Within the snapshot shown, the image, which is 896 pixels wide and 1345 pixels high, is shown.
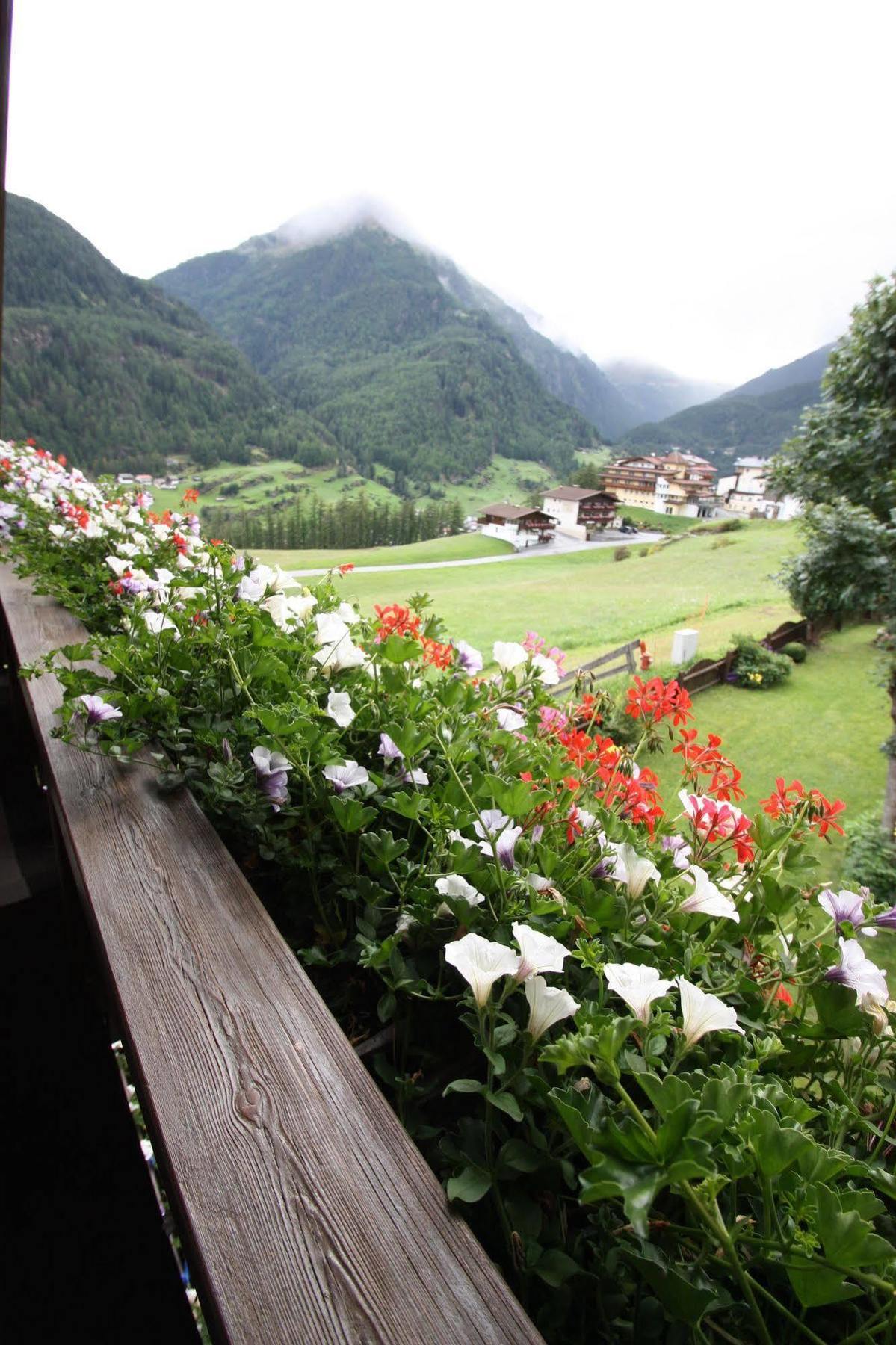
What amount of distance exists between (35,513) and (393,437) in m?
7.40

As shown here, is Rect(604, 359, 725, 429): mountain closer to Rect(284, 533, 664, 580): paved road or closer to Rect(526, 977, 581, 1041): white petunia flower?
Rect(284, 533, 664, 580): paved road

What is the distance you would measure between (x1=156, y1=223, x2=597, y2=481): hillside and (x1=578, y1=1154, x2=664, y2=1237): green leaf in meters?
8.96

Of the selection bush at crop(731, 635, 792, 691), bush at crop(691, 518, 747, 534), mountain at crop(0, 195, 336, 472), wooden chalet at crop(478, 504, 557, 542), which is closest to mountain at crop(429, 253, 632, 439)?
bush at crop(691, 518, 747, 534)

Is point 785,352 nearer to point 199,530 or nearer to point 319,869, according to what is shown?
point 199,530

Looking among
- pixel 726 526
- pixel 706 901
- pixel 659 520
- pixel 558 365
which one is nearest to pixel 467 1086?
pixel 706 901

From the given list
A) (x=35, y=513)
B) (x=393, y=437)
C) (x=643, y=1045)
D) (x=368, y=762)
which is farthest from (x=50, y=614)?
(x=393, y=437)

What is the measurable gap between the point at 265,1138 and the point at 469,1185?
160 mm

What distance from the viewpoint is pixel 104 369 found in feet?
18.7

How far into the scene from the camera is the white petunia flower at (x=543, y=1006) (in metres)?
0.43

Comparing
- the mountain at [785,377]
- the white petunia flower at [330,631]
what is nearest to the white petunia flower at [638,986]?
the white petunia flower at [330,631]

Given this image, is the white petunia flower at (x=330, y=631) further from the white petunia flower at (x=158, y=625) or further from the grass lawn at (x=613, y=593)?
the grass lawn at (x=613, y=593)

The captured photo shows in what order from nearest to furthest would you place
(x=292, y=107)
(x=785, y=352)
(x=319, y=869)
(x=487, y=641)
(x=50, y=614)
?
(x=319, y=869)
(x=50, y=614)
(x=487, y=641)
(x=292, y=107)
(x=785, y=352)

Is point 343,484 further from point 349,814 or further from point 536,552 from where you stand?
point 349,814

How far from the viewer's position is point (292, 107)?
3.70 metres
